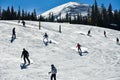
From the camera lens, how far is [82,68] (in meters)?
30.2

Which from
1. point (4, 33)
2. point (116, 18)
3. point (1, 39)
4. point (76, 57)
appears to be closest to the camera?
point (76, 57)

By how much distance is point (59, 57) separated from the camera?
117 ft

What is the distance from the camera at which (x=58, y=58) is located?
115 feet

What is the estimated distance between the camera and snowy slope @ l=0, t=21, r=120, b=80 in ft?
85.5

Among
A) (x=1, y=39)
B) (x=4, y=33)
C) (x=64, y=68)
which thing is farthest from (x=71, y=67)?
(x=4, y=33)

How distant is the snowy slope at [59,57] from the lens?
26.0 meters

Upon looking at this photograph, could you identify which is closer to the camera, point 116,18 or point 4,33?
point 4,33

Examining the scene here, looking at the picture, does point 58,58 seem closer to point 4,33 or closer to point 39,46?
point 39,46

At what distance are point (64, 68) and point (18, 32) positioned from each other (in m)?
17.9

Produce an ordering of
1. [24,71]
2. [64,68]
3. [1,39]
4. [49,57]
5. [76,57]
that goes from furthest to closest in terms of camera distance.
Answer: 1. [1,39]
2. [76,57]
3. [49,57]
4. [64,68]
5. [24,71]

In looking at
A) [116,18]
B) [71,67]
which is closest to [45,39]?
[71,67]

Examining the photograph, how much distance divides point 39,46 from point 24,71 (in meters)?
13.2

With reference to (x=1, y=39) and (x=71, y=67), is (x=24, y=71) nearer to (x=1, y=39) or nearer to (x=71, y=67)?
(x=71, y=67)

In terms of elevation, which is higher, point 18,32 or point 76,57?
point 18,32
